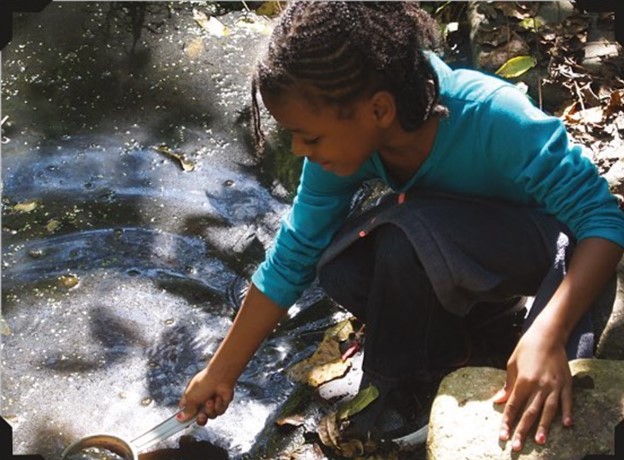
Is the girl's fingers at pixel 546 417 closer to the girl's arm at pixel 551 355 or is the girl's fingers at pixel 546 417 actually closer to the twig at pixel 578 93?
the girl's arm at pixel 551 355

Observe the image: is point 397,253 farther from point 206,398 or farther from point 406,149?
point 206,398

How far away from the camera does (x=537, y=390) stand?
1.89 m

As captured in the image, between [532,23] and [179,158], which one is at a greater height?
[532,23]

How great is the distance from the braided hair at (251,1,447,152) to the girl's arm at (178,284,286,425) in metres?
0.61

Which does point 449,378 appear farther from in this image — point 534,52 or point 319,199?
point 534,52

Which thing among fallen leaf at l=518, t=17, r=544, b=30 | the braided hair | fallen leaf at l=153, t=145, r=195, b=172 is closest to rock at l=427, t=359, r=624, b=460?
the braided hair

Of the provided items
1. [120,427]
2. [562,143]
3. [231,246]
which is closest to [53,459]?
[120,427]

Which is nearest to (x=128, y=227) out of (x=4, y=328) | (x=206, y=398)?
(x=4, y=328)

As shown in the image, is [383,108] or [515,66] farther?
[515,66]

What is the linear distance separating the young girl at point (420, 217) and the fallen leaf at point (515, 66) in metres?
1.01

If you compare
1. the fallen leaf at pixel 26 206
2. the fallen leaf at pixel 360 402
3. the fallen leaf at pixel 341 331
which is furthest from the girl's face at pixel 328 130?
the fallen leaf at pixel 26 206

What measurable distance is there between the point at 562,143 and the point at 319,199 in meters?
0.59

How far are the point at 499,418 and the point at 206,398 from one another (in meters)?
0.75

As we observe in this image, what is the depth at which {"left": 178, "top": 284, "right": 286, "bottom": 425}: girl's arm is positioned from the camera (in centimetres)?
235
